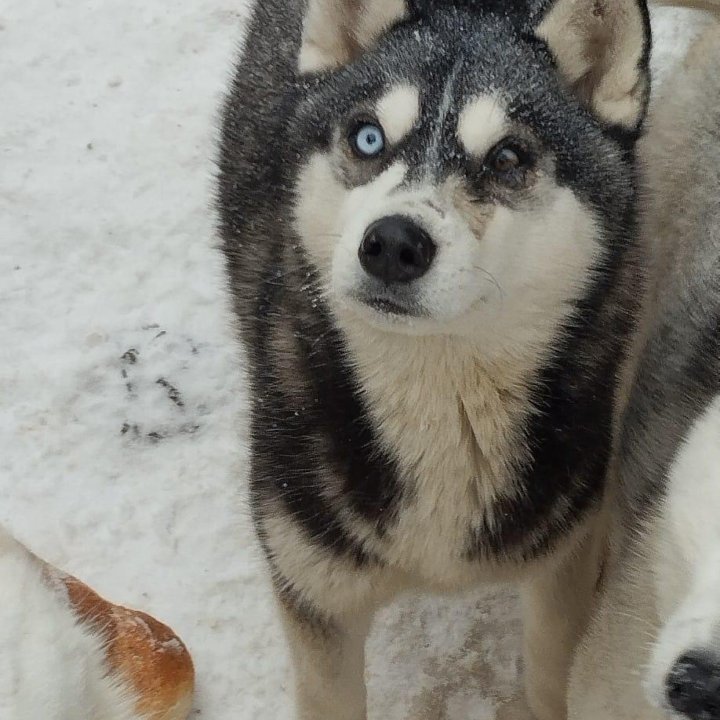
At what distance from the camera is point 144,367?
2.85 meters

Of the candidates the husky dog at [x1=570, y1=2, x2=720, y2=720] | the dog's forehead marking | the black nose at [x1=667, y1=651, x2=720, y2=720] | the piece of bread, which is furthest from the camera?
the piece of bread

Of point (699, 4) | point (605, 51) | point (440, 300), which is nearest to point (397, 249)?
point (440, 300)

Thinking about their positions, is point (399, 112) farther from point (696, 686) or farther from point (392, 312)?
point (696, 686)

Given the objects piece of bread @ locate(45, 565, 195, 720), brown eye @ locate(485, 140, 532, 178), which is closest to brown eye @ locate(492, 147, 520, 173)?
brown eye @ locate(485, 140, 532, 178)

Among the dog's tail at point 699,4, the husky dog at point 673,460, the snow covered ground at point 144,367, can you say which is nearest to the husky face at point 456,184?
the husky dog at point 673,460

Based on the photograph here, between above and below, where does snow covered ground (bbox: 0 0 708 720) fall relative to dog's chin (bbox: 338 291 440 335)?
below

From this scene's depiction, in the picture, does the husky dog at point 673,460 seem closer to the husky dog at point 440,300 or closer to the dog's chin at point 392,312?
the husky dog at point 440,300

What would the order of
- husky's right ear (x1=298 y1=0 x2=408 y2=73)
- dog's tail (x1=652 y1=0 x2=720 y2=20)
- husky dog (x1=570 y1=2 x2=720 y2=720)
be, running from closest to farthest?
husky dog (x1=570 y1=2 x2=720 y2=720), husky's right ear (x1=298 y1=0 x2=408 y2=73), dog's tail (x1=652 y1=0 x2=720 y2=20)

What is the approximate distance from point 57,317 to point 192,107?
33.8 inches

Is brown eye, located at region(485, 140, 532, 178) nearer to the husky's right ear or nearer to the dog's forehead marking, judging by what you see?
the dog's forehead marking

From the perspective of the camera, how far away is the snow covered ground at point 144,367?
2.47m

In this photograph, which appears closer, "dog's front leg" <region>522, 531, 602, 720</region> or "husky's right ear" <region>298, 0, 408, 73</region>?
"husky's right ear" <region>298, 0, 408, 73</region>

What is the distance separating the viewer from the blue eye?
62.4 inches

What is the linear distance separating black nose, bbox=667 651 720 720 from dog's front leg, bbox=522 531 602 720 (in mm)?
612
